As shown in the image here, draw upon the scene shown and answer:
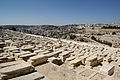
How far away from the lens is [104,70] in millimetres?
6711

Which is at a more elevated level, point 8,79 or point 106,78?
point 8,79

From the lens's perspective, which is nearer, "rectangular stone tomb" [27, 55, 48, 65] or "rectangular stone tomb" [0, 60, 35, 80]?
"rectangular stone tomb" [0, 60, 35, 80]

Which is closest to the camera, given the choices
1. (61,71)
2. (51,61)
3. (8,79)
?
(8,79)

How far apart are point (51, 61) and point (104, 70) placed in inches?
134

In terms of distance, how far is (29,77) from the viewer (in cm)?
461

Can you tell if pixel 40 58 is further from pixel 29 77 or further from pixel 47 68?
pixel 29 77

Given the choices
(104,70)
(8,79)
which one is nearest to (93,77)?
(104,70)

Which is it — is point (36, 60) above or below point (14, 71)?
below

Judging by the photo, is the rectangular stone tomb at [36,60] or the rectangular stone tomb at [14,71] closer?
the rectangular stone tomb at [14,71]

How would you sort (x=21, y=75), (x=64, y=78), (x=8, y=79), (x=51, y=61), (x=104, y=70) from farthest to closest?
1. (x=51, y=61)
2. (x=104, y=70)
3. (x=64, y=78)
4. (x=21, y=75)
5. (x=8, y=79)

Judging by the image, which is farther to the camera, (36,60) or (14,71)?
(36,60)

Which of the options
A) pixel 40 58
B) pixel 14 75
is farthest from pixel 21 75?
pixel 40 58

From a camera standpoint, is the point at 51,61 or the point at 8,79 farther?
the point at 51,61

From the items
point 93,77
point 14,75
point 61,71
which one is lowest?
point 93,77
